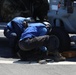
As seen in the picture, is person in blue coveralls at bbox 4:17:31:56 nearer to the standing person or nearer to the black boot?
the black boot

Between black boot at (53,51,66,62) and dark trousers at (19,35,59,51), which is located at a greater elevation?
dark trousers at (19,35,59,51)

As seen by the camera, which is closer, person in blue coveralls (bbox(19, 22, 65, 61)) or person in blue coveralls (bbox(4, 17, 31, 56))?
person in blue coveralls (bbox(19, 22, 65, 61))

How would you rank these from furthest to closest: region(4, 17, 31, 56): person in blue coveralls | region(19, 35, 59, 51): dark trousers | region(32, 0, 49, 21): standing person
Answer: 1. region(32, 0, 49, 21): standing person
2. region(4, 17, 31, 56): person in blue coveralls
3. region(19, 35, 59, 51): dark trousers

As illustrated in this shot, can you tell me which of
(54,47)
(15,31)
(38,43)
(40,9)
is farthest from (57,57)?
(40,9)

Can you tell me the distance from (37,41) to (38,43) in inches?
2.4

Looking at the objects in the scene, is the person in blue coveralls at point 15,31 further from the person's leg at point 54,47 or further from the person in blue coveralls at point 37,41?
the person's leg at point 54,47

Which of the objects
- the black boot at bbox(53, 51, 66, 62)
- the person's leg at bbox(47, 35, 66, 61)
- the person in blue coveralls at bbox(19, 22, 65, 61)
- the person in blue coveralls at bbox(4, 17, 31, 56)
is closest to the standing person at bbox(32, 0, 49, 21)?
the person in blue coveralls at bbox(4, 17, 31, 56)

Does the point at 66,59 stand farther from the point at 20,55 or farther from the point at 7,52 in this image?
the point at 7,52

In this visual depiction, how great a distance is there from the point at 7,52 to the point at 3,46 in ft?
4.87

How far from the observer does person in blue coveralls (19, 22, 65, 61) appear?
1012 cm

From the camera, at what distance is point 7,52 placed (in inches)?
477

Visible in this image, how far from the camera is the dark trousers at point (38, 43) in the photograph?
10109mm

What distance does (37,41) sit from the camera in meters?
10.1

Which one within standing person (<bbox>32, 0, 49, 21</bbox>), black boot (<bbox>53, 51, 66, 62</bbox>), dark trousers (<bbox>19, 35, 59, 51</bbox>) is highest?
standing person (<bbox>32, 0, 49, 21</bbox>)
